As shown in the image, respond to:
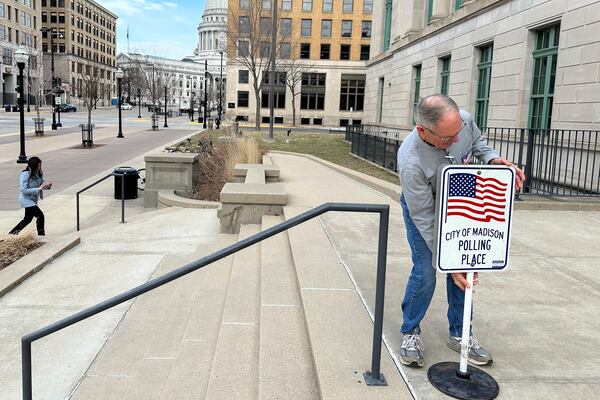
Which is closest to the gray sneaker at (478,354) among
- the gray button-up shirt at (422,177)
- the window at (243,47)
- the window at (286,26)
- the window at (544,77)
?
the gray button-up shirt at (422,177)

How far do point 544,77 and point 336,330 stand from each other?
43.8 ft

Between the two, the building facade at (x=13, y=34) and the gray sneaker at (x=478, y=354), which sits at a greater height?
the building facade at (x=13, y=34)

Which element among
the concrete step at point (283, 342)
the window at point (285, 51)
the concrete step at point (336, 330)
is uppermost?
the window at point (285, 51)

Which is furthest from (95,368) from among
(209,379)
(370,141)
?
(370,141)

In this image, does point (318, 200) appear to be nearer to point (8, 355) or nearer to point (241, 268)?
point (241, 268)

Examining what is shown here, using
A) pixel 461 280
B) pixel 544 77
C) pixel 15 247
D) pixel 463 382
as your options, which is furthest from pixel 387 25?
pixel 463 382

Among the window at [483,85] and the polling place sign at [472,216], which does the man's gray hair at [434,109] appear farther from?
the window at [483,85]

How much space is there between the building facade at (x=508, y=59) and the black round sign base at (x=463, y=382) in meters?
10.8

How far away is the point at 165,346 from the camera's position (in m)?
4.59

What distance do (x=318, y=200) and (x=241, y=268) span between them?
3.85 meters

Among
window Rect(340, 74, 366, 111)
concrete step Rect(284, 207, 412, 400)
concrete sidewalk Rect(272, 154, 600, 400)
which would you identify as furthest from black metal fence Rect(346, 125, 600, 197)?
window Rect(340, 74, 366, 111)

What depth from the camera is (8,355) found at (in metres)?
4.49

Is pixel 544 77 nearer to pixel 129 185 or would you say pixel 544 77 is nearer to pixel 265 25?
pixel 129 185

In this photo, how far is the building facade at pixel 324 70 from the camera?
67.1 meters
